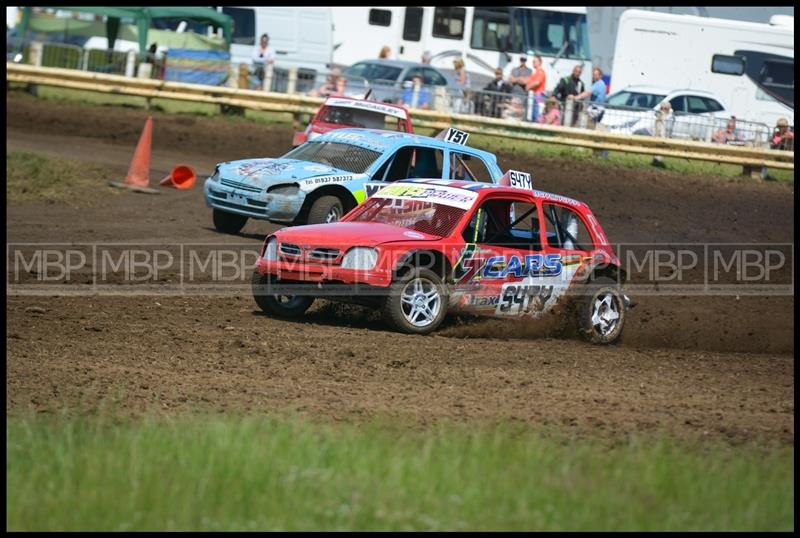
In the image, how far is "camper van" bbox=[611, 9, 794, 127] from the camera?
28.0 meters

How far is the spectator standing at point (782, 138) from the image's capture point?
25.0m

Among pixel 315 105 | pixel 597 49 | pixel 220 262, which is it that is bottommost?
pixel 220 262

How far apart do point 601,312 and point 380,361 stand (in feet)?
9.79

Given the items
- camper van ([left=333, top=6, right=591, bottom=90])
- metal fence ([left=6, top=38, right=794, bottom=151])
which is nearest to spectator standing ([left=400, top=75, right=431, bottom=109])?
metal fence ([left=6, top=38, right=794, bottom=151])

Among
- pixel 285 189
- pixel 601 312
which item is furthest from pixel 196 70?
pixel 601 312

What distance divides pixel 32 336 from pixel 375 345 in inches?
104

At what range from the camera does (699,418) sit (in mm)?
7508

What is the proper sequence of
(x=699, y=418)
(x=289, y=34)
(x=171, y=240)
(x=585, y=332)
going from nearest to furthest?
(x=699, y=418) → (x=585, y=332) → (x=171, y=240) → (x=289, y=34)

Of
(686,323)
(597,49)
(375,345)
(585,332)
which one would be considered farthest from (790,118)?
(375,345)

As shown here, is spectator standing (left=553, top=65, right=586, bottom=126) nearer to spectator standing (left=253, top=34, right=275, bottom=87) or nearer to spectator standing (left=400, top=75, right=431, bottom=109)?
spectator standing (left=400, top=75, right=431, bottom=109)

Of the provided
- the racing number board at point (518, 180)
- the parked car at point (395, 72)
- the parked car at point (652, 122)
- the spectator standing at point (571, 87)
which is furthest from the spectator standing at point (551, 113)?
the racing number board at point (518, 180)

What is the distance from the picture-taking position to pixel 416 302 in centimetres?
1030

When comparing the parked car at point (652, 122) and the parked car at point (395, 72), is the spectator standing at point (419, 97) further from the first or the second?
the parked car at point (652, 122)

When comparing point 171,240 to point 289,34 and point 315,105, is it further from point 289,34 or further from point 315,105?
point 289,34
